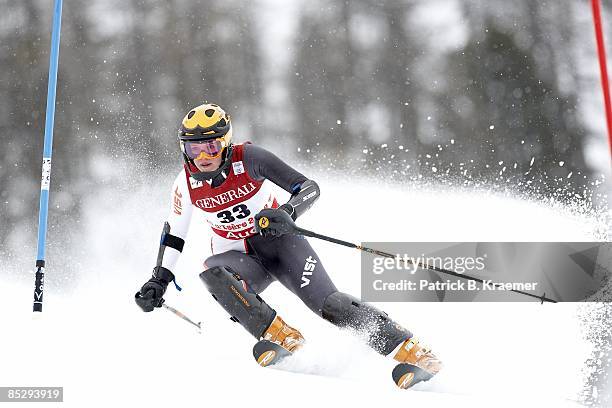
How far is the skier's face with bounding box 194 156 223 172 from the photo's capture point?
3.59 metres

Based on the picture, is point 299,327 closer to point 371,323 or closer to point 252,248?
point 252,248

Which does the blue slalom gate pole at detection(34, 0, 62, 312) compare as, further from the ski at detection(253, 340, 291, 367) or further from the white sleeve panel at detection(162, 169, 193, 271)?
the ski at detection(253, 340, 291, 367)

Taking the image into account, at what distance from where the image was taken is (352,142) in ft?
33.3

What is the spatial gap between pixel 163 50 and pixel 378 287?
6044 millimetres

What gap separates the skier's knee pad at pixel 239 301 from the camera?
3.38 metres

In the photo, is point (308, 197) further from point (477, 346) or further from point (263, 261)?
point (477, 346)

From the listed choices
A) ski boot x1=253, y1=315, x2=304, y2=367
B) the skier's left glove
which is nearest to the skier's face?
the skier's left glove

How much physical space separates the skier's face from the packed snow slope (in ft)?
3.07

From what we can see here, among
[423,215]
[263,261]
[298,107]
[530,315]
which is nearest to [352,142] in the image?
[298,107]

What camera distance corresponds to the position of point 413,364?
134 inches

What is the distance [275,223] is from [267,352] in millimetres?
560

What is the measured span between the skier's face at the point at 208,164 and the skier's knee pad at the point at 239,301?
1.57 feet

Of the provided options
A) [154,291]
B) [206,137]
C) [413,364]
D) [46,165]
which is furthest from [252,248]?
[46,165]

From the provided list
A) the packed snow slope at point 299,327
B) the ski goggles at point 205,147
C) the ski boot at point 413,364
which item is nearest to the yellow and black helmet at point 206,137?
the ski goggles at point 205,147
